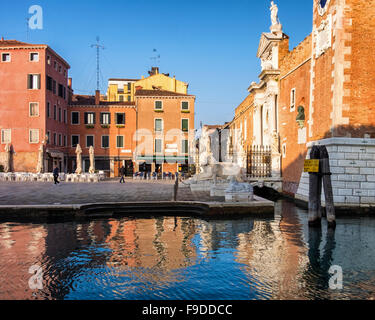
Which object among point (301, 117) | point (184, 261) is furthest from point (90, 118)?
point (184, 261)

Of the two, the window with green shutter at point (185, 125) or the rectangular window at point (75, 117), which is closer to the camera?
the rectangular window at point (75, 117)

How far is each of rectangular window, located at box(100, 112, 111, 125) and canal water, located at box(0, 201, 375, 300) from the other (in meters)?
31.5

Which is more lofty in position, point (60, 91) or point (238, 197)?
point (60, 91)

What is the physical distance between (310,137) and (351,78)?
10.5 feet

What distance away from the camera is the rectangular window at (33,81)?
1394 inches

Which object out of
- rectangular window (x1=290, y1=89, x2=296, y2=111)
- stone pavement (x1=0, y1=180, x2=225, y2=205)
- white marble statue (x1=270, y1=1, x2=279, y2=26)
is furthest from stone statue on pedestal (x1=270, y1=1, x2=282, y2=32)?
stone pavement (x1=0, y1=180, x2=225, y2=205)

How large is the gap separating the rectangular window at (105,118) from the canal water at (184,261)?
31.5 metres

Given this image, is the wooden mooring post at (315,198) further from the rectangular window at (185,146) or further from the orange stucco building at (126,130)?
the rectangular window at (185,146)

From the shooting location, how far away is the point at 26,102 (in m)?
35.5

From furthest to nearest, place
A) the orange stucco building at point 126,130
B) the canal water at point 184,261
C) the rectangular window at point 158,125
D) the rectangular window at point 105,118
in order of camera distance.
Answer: the rectangular window at point 158,125
the rectangular window at point 105,118
the orange stucco building at point 126,130
the canal water at point 184,261

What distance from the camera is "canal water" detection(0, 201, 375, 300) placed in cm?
513

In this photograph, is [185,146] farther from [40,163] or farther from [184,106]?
[40,163]

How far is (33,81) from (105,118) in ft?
27.3

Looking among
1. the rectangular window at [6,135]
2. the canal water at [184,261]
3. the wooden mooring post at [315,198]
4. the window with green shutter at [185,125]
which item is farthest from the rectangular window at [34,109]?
the wooden mooring post at [315,198]
